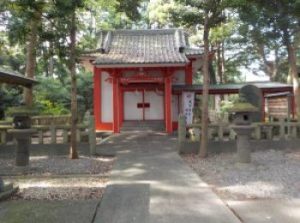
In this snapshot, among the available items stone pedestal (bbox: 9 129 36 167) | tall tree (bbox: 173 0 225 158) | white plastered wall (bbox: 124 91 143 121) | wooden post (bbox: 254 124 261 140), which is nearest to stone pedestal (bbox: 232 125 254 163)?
tall tree (bbox: 173 0 225 158)

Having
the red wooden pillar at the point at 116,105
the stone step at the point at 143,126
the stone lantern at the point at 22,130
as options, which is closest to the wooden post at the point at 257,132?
the stone step at the point at 143,126

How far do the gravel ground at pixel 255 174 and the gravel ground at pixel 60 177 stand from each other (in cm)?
245

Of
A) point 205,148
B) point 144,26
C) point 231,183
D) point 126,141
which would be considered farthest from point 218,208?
point 144,26

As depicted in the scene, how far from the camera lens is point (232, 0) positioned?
11.7 metres

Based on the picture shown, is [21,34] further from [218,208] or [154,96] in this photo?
[154,96]

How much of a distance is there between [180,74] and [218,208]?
49.2 feet

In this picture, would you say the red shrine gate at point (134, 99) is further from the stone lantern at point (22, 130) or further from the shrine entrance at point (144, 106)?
the stone lantern at point (22, 130)

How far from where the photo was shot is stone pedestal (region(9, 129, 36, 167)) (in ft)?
33.9

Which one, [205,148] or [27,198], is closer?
[27,198]

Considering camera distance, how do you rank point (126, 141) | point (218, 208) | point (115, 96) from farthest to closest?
point (115, 96), point (126, 141), point (218, 208)

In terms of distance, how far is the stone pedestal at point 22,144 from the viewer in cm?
1035

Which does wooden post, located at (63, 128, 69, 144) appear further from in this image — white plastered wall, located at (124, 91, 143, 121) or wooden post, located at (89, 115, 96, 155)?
white plastered wall, located at (124, 91, 143, 121)

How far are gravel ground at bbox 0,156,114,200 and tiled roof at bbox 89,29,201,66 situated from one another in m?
6.98

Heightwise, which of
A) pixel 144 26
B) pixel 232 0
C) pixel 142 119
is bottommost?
pixel 142 119
